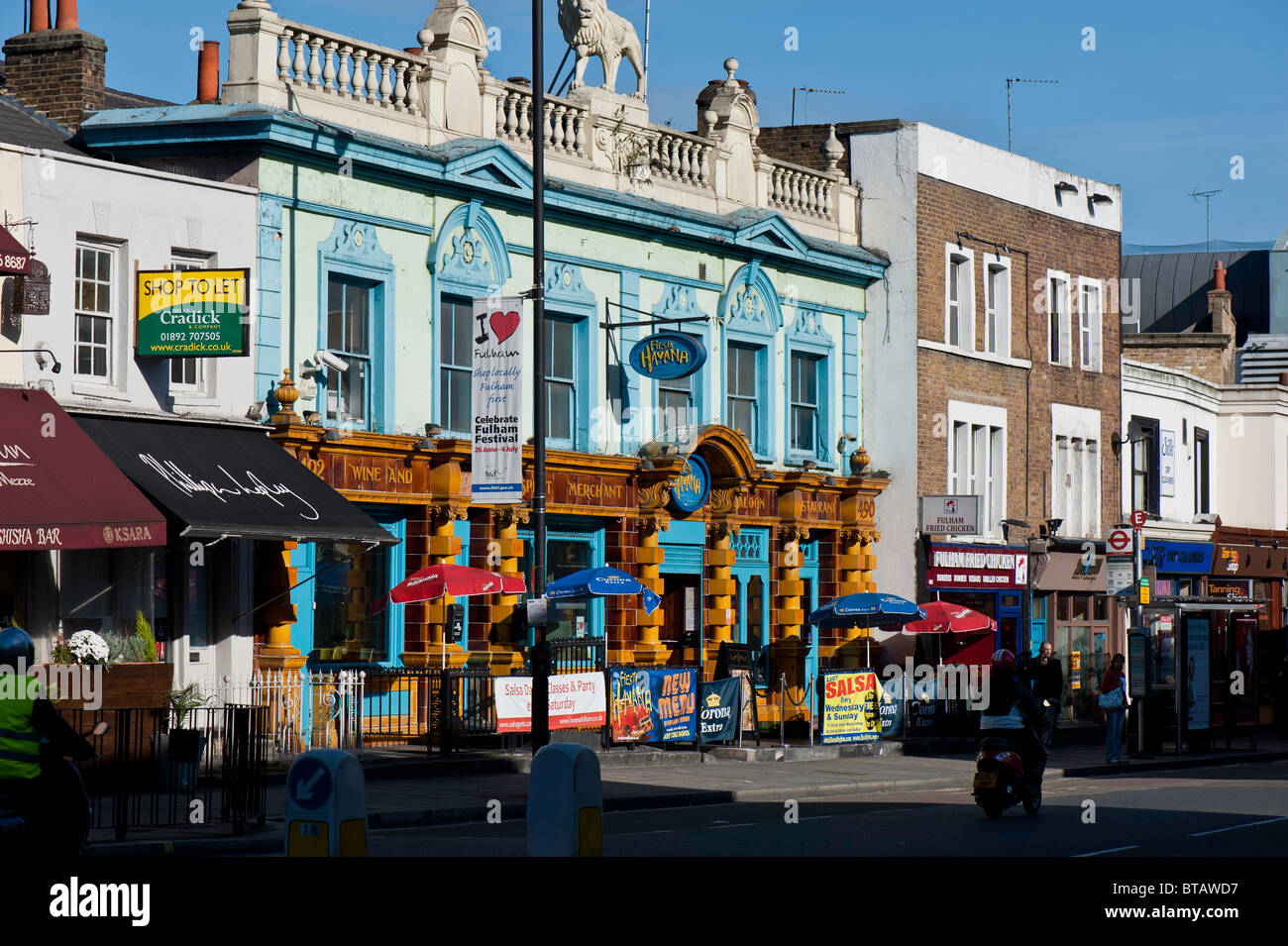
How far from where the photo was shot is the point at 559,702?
26.4 m

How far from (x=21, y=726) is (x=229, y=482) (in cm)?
1186

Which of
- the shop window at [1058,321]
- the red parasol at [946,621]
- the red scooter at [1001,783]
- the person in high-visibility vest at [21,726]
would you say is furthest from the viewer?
the shop window at [1058,321]

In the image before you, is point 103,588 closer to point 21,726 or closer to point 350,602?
point 350,602

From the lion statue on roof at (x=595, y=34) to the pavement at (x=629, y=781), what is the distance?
36.6ft

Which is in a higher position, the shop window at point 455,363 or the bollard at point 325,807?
the shop window at point 455,363

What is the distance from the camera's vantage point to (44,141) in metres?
24.8

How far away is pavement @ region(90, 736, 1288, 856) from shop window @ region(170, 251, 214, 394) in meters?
5.01

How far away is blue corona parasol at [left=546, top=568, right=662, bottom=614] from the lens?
27.7 meters

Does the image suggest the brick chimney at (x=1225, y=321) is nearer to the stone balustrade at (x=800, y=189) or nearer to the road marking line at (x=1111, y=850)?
the stone balustrade at (x=800, y=189)

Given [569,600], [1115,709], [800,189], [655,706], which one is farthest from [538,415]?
[800,189]

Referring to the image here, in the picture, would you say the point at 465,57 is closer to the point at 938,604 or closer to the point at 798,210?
the point at 798,210

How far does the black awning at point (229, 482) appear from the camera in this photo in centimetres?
2245

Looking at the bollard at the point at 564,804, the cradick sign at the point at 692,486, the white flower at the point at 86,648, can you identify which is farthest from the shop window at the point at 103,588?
the bollard at the point at 564,804
